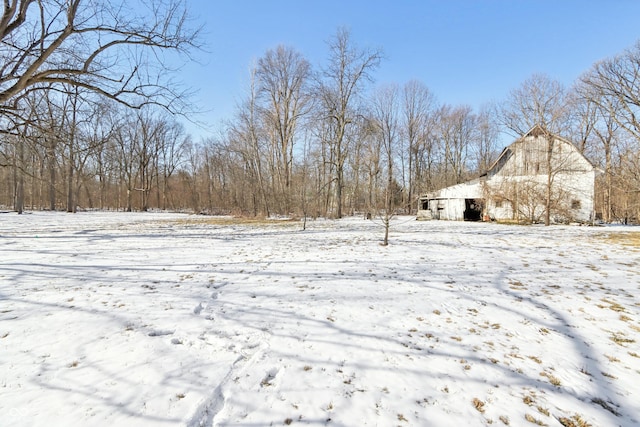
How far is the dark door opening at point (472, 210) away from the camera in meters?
24.9

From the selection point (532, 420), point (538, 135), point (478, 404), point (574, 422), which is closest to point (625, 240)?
point (538, 135)

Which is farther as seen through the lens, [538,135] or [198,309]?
[538,135]

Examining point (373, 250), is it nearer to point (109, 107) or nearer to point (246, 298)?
point (246, 298)

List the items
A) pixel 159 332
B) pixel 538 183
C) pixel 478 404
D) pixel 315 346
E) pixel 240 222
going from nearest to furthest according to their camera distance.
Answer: pixel 478 404
pixel 315 346
pixel 159 332
pixel 538 183
pixel 240 222

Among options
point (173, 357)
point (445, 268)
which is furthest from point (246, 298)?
point (445, 268)

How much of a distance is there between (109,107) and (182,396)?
8.43 metres

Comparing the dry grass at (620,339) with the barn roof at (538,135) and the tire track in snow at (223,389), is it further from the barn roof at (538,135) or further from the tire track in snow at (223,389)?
the barn roof at (538,135)

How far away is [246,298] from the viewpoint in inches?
180

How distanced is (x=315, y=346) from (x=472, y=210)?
Result: 2706 centimetres

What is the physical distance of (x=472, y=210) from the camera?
25797 millimetres

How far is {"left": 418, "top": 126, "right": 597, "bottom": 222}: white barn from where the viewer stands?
20.3m

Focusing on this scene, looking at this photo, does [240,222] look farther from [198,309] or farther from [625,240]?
[625,240]

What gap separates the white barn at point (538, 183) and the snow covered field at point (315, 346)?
17722mm

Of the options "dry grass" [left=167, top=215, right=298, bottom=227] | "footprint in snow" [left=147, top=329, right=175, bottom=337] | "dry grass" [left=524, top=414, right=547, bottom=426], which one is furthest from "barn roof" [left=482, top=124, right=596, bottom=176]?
"footprint in snow" [left=147, top=329, right=175, bottom=337]
